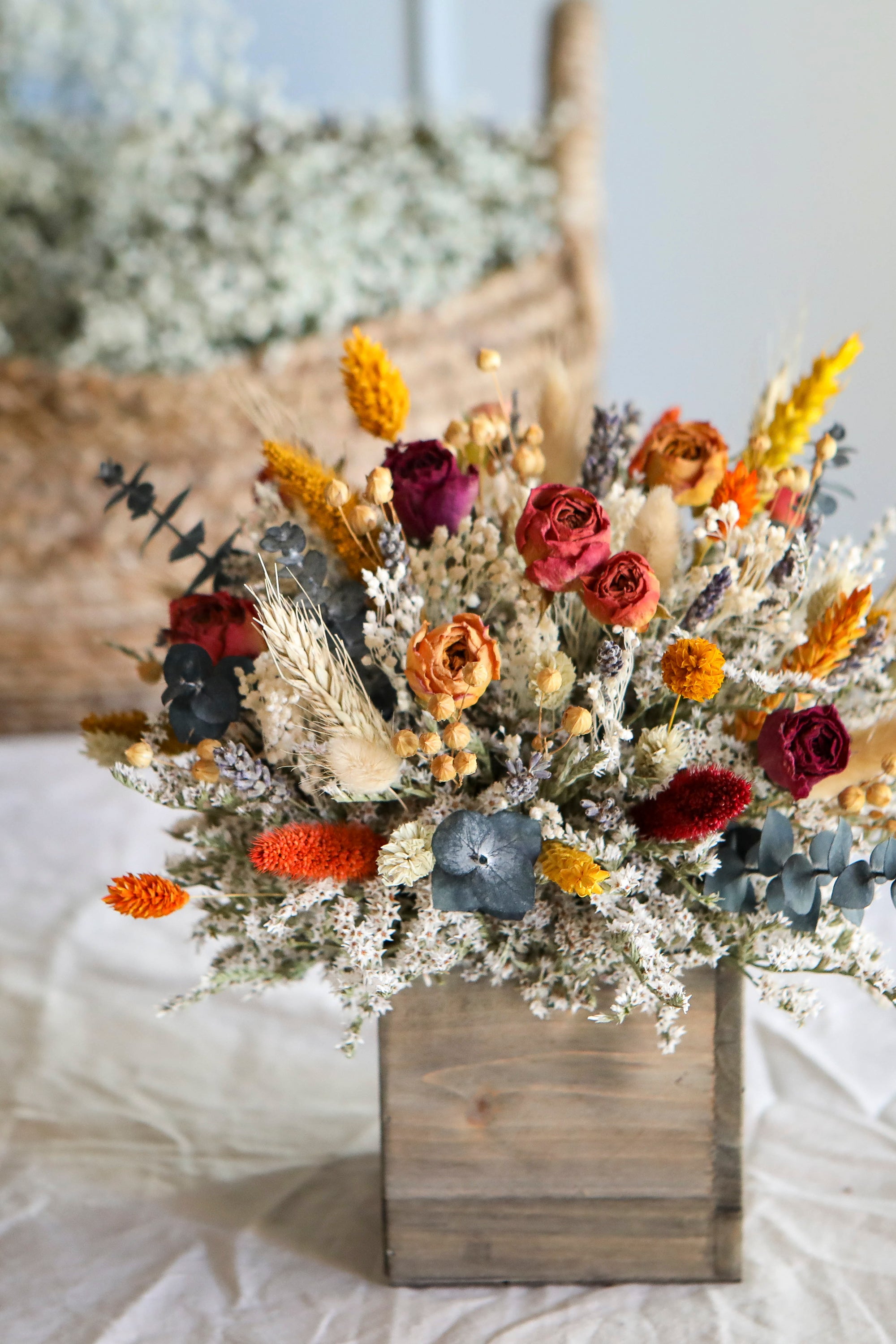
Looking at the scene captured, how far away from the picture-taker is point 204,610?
643mm

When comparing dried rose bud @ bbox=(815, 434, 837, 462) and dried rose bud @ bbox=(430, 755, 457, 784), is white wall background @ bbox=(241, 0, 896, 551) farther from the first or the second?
dried rose bud @ bbox=(430, 755, 457, 784)

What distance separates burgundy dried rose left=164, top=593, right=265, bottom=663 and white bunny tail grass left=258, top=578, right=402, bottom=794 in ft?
0.24

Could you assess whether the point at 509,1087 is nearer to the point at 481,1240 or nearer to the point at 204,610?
the point at 481,1240

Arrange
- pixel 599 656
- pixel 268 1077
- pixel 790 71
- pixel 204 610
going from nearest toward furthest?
1. pixel 599 656
2. pixel 204 610
3. pixel 268 1077
4. pixel 790 71

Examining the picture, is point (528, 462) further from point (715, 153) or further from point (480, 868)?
point (715, 153)

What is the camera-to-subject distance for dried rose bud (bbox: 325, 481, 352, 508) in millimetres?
580

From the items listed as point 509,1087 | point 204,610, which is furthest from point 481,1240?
point 204,610

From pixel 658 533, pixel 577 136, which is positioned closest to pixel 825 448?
pixel 658 533

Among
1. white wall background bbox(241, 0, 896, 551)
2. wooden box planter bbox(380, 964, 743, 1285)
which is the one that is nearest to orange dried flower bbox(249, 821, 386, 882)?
wooden box planter bbox(380, 964, 743, 1285)

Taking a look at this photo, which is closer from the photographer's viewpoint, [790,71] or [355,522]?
[355,522]

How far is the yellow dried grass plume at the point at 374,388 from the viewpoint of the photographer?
60 centimetres

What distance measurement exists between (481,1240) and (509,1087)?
0.33ft

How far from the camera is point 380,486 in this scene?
57 centimetres

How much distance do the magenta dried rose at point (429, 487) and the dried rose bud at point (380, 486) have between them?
32 mm
